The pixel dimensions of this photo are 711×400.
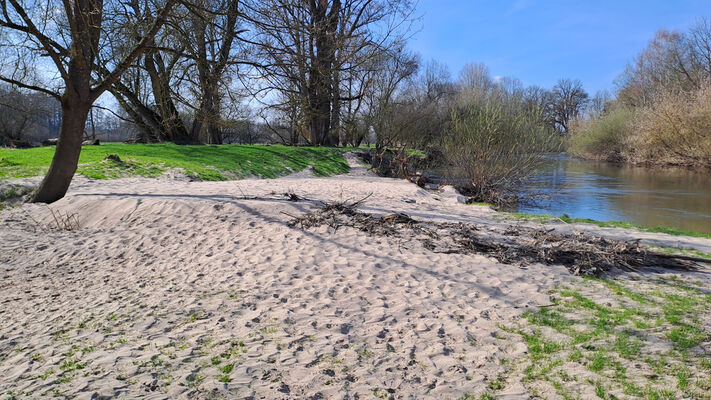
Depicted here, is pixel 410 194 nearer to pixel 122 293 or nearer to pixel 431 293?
pixel 431 293

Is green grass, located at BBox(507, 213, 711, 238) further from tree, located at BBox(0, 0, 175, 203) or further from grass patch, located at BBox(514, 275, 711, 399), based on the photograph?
tree, located at BBox(0, 0, 175, 203)

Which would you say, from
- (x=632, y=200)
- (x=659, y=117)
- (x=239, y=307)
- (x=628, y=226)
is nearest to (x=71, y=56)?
(x=239, y=307)

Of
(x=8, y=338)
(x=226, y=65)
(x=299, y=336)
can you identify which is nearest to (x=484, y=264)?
(x=299, y=336)

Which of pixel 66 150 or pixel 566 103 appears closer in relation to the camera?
pixel 66 150

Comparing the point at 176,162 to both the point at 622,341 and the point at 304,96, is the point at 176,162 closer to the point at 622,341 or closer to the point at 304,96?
the point at 304,96

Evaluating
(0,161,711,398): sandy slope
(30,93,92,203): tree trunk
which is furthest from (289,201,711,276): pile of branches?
(30,93,92,203): tree trunk

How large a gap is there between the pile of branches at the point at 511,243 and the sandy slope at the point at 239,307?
36 centimetres

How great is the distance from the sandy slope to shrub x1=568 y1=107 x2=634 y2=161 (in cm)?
3513

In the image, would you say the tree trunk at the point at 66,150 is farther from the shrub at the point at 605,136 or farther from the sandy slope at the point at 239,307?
the shrub at the point at 605,136

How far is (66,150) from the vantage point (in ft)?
29.4

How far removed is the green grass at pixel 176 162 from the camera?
12164 millimetres

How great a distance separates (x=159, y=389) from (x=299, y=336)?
1411 millimetres

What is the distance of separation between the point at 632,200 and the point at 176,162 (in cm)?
1716

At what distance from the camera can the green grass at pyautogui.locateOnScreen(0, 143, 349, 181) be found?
12.2 metres
